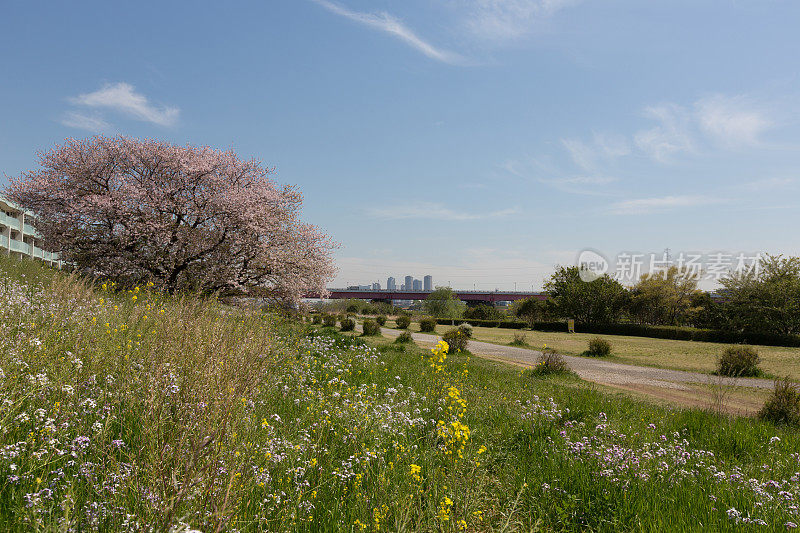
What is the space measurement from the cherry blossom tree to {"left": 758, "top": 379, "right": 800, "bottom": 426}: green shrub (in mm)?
15283

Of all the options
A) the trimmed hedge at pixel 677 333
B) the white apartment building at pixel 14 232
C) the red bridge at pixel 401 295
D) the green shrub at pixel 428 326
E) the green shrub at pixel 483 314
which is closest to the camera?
the trimmed hedge at pixel 677 333

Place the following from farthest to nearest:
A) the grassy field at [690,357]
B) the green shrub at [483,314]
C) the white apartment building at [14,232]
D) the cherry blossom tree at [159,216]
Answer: the green shrub at [483,314] → the white apartment building at [14,232] → the grassy field at [690,357] → the cherry blossom tree at [159,216]

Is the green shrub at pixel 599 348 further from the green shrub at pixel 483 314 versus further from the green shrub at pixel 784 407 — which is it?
the green shrub at pixel 483 314

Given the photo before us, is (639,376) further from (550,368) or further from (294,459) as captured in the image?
(294,459)

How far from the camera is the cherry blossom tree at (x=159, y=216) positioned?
15.8 meters

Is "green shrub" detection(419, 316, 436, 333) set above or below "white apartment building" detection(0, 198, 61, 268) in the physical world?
below

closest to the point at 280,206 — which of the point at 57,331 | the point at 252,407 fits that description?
the point at 57,331

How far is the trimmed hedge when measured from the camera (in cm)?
3052

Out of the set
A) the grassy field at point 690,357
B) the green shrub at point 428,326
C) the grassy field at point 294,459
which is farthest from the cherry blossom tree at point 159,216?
the green shrub at point 428,326

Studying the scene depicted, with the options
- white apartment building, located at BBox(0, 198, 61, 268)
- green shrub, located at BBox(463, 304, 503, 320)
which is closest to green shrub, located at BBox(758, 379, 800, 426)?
green shrub, located at BBox(463, 304, 503, 320)

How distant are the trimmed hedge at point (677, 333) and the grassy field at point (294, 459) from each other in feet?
103

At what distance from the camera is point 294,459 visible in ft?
12.0

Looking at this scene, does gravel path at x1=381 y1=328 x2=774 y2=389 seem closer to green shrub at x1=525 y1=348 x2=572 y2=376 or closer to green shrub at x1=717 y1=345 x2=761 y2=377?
green shrub at x1=717 y1=345 x2=761 y2=377

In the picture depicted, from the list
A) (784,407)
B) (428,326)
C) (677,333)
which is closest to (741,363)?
(784,407)
